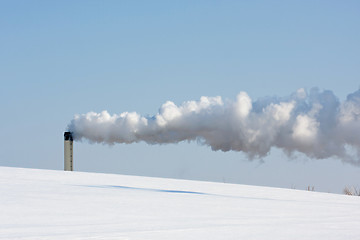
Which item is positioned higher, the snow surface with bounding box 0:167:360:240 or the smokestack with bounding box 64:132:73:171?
the smokestack with bounding box 64:132:73:171

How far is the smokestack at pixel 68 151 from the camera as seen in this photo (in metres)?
35.1

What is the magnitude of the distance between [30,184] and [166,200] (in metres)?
4.59

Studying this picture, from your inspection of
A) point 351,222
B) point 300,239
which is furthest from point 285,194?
point 300,239

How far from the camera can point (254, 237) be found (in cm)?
849

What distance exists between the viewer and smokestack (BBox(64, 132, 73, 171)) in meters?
35.1

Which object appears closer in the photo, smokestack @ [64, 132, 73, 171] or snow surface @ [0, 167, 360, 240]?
snow surface @ [0, 167, 360, 240]

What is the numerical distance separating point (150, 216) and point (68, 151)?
26928 mm

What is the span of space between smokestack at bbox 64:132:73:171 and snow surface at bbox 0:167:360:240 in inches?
739

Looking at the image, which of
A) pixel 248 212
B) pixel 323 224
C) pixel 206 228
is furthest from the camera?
pixel 248 212

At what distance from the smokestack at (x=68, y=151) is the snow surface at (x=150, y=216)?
18781 millimetres

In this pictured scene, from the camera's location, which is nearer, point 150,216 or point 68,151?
point 150,216

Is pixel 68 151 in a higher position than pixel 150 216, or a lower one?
higher

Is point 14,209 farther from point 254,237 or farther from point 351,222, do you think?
point 351,222

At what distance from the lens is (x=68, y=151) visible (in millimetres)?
36781
